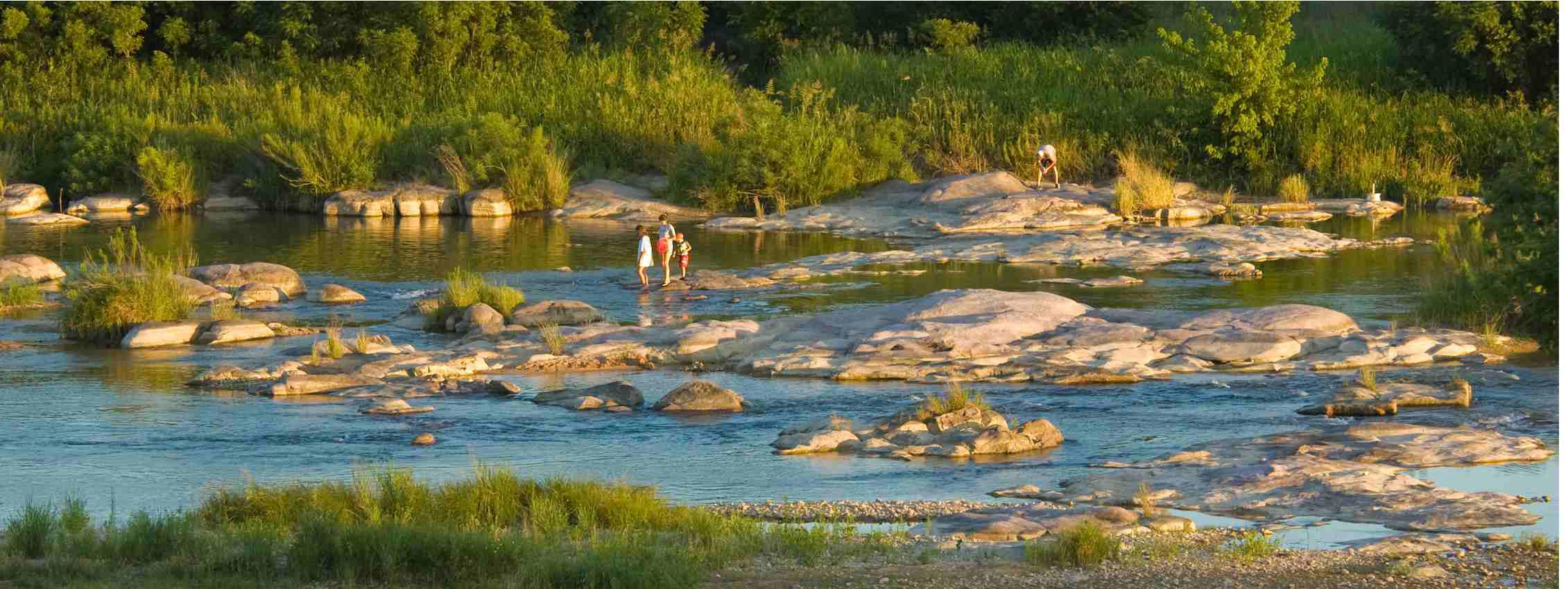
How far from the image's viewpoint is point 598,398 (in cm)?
1426

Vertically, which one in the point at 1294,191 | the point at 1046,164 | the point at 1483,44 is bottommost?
the point at 1294,191

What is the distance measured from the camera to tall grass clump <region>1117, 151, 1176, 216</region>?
30.6m

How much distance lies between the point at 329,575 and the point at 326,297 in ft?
43.3

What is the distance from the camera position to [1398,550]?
9062 millimetres

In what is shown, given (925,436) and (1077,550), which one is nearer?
(1077,550)

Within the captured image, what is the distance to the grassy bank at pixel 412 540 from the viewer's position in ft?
26.8

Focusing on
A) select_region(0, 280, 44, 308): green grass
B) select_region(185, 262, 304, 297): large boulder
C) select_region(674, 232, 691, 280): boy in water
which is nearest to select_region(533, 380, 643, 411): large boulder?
select_region(674, 232, 691, 280): boy in water

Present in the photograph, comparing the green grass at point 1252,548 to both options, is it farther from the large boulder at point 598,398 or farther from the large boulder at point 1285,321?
the large boulder at point 1285,321

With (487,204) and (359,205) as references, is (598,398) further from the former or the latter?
(359,205)

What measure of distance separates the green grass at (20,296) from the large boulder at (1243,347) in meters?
12.7

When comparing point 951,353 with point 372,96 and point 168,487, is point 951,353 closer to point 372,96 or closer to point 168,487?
point 168,487

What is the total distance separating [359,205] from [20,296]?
14.2m

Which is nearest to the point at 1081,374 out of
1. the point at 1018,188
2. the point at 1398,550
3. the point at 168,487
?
the point at 1398,550

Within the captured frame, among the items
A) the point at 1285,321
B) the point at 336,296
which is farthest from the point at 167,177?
the point at 1285,321
